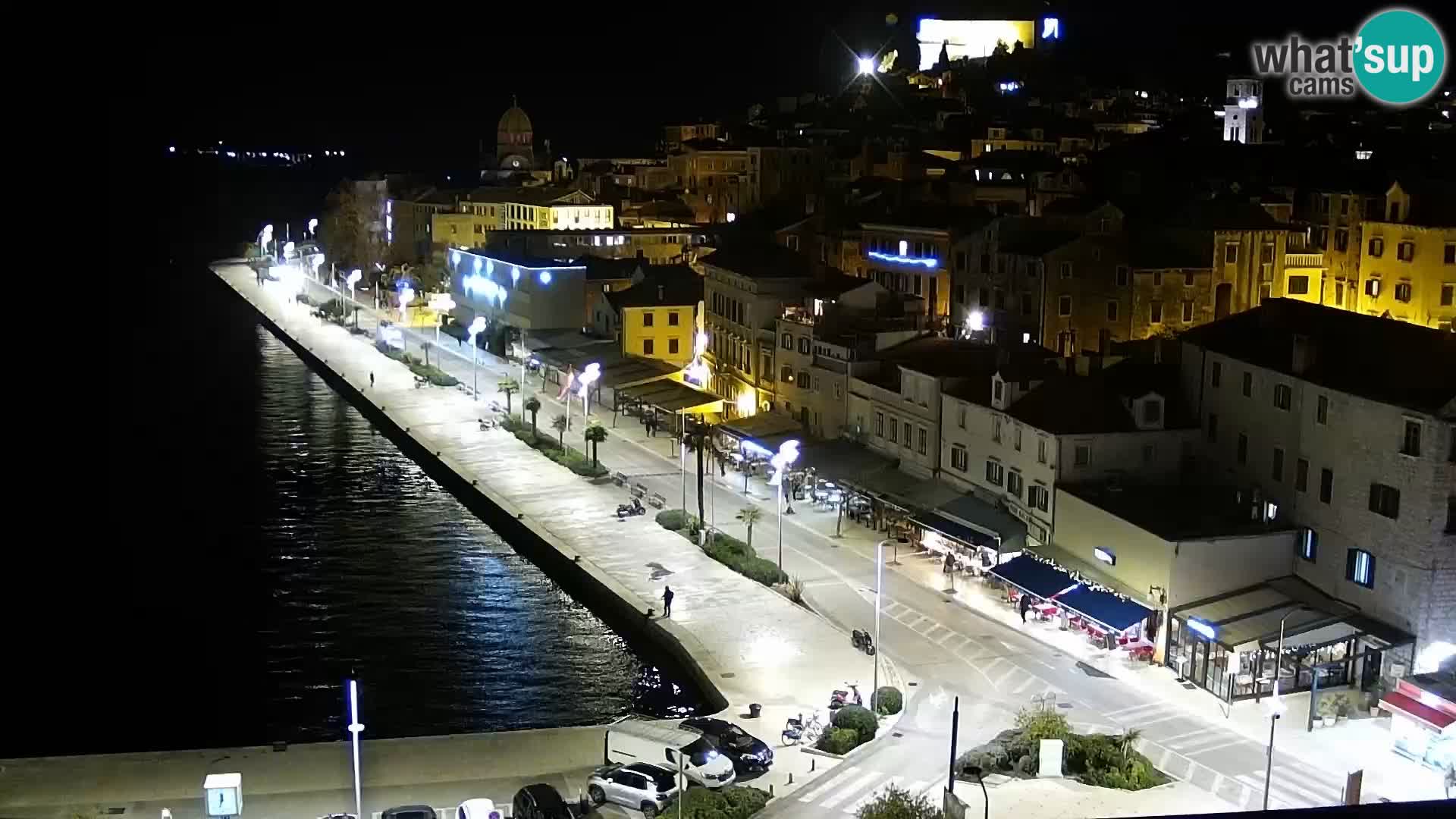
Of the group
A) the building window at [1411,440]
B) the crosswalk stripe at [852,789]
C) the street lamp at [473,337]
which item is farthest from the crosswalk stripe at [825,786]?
the street lamp at [473,337]

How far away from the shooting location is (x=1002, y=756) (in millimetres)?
22578

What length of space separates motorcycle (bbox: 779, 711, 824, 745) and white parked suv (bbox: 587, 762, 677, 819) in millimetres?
2769

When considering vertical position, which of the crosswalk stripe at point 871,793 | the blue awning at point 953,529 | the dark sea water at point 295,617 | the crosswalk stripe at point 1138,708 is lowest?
the dark sea water at point 295,617

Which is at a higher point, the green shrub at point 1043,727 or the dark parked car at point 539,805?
the green shrub at point 1043,727

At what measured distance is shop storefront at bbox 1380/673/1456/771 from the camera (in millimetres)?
21797

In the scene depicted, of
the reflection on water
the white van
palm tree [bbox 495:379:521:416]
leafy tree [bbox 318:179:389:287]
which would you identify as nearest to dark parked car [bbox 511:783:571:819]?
the white van

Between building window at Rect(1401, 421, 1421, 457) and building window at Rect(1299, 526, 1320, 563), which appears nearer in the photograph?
building window at Rect(1401, 421, 1421, 457)

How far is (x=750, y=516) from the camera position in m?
35.8

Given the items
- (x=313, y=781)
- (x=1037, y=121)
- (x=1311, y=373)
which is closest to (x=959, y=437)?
(x=1311, y=373)

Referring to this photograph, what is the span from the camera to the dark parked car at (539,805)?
20.5 metres

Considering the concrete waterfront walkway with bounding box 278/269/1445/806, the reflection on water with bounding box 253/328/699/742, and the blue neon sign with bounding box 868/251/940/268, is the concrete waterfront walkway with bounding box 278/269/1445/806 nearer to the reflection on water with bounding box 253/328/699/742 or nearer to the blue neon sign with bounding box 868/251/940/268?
the reflection on water with bounding box 253/328/699/742

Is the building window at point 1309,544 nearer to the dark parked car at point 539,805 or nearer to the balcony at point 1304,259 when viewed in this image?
the dark parked car at point 539,805

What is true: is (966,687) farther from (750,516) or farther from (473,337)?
(473,337)

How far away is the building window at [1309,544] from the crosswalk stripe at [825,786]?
11.0 m
